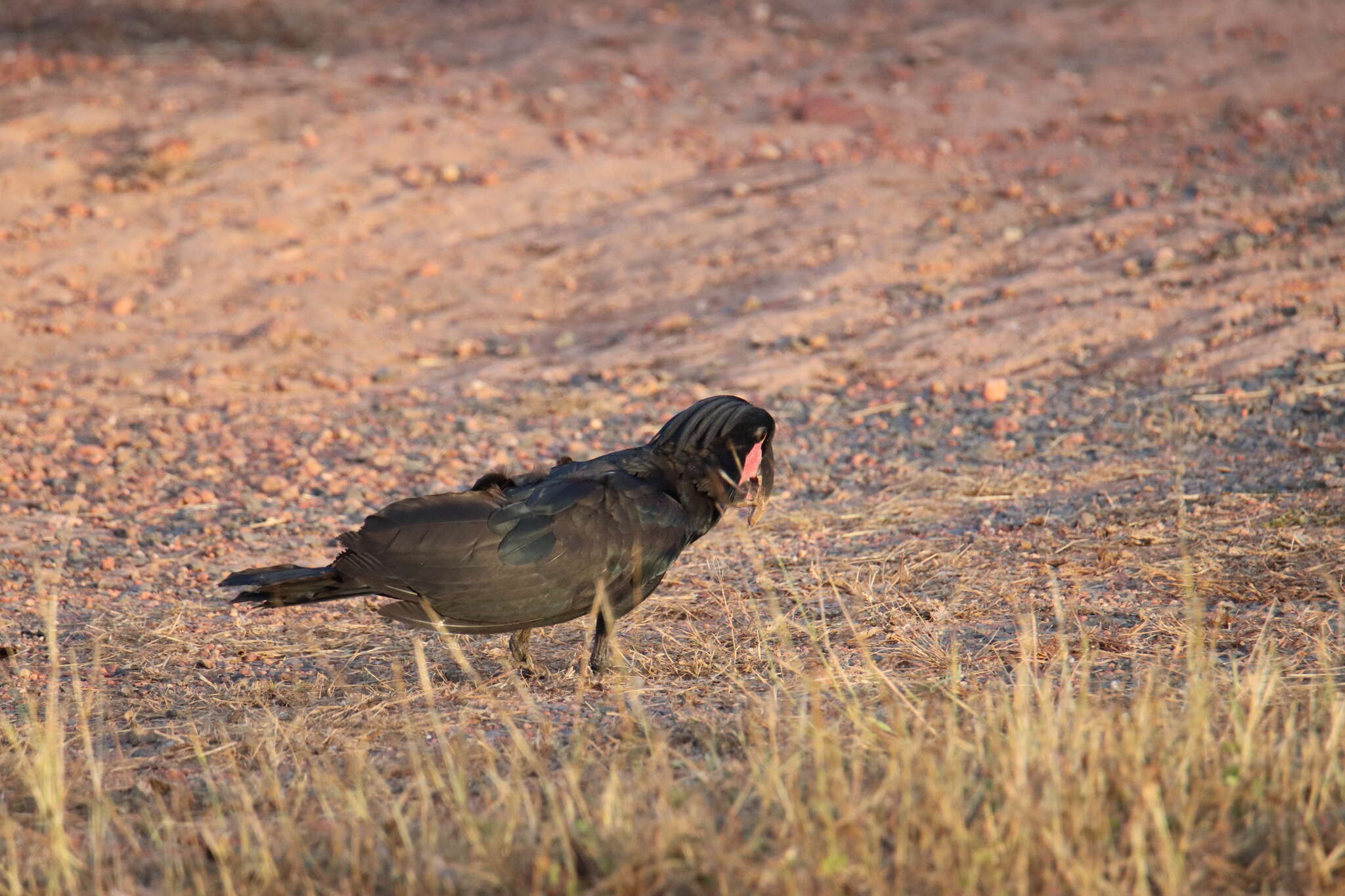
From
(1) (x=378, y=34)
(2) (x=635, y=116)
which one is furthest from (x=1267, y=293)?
(1) (x=378, y=34)

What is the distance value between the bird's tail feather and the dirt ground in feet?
1.28

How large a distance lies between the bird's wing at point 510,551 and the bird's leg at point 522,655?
275 mm

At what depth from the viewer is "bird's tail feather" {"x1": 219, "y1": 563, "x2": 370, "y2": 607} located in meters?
4.00

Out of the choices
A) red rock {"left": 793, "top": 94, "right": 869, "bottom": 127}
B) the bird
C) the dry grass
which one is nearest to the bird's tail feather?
the bird

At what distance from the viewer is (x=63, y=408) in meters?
7.35

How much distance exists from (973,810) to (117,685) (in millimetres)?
2701

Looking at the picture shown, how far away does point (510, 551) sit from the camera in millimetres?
4016

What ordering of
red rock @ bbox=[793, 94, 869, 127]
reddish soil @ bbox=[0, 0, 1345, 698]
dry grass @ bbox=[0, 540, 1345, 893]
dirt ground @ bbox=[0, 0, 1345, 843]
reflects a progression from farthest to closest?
1. red rock @ bbox=[793, 94, 869, 127]
2. reddish soil @ bbox=[0, 0, 1345, 698]
3. dirt ground @ bbox=[0, 0, 1345, 843]
4. dry grass @ bbox=[0, 540, 1345, 893]

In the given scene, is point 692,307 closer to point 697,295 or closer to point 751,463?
point 697,295

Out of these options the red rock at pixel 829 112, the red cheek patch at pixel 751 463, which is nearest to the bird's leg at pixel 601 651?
the red cheek patch at pixel 751 463

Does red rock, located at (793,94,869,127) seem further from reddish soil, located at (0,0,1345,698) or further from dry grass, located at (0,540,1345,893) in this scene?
dry grass, located at (0,540,1345,893)

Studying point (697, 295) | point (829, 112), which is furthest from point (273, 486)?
point (829, 112)

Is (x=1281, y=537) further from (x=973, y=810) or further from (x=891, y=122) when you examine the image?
(x=891, y=122)

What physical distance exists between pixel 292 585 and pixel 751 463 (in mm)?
1455
